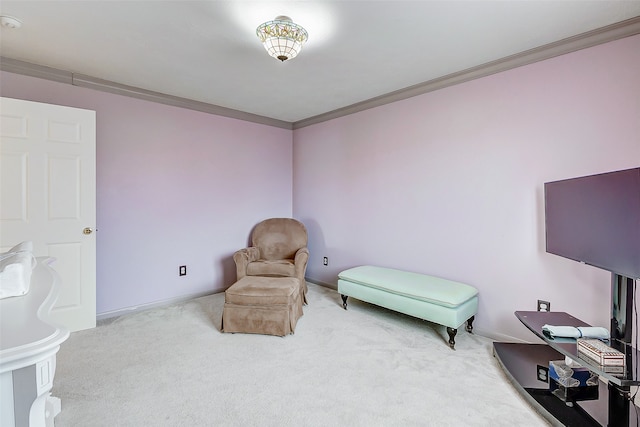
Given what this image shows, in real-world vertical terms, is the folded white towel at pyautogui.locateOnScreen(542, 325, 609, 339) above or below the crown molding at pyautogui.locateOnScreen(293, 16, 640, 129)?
below

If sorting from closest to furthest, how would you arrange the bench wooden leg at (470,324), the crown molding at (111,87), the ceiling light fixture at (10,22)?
the ceiling light fixture at (10,22)
the crown molding at (111,87)
the bench wooden leg at (470,324)

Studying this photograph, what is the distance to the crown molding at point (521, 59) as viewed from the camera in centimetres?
200

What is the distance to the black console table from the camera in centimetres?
150

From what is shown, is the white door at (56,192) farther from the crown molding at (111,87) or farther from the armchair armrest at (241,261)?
the armchair armrest at (241,261)

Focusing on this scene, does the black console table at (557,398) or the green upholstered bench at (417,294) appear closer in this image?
the black console table at (557,398)

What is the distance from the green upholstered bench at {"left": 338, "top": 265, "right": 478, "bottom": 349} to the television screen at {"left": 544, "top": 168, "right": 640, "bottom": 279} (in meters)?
0.76

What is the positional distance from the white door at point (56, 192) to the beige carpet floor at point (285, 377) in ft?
1.44

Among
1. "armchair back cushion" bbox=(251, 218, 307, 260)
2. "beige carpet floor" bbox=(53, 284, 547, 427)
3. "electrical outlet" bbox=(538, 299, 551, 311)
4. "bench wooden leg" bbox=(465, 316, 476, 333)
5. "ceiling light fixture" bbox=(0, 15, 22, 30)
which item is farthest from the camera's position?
"armchair back cushion" bbox=(251, 218, 307, 260)

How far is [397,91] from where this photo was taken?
10.6 feet

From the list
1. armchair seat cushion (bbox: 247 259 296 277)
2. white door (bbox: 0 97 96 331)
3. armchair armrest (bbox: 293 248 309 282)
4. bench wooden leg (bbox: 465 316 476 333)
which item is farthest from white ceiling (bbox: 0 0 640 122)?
bench wooden leg (bbox: 465 316 476 333)

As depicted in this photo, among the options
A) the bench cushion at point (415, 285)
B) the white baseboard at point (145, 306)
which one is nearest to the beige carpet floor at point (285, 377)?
the white baseboard at point (145, 306)

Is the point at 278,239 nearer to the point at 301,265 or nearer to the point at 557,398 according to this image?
the point at 301,265

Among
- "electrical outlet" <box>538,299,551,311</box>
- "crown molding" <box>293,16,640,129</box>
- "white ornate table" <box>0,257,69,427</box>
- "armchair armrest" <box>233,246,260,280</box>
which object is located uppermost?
"crown molding" <box>293,16,640,129</box>

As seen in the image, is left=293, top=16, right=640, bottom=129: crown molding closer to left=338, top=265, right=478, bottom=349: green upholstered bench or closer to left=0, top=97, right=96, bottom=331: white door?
left=338, top=265, right=478, bottom=349: green upholstered bench
